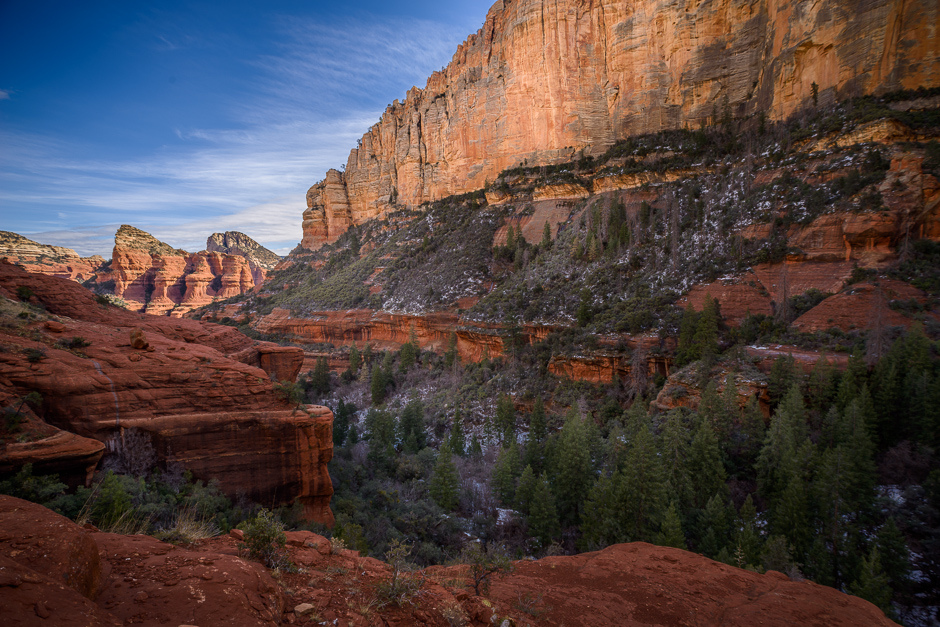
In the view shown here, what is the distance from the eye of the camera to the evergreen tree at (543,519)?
669 inches

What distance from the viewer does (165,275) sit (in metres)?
91.4

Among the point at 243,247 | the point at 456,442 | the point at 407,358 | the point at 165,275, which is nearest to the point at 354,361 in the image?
the point at 407,358

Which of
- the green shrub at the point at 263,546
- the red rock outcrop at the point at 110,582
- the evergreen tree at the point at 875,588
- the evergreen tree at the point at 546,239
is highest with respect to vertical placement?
the evergreen tree at the point at 546,239

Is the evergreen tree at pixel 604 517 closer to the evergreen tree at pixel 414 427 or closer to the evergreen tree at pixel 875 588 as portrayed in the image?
the evergreen tree at pixel 875 588

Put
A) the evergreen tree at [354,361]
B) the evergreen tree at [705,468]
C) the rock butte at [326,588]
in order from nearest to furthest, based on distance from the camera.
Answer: the rock butte at [326,588]
the evergreen tree at [705,468]
the evergreen tree at [354,361]

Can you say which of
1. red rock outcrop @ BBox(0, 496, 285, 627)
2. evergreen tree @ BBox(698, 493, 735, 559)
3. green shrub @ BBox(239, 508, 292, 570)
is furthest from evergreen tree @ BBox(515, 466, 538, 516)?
red rock outcrop @ BBox(0, 496, 285, 627)

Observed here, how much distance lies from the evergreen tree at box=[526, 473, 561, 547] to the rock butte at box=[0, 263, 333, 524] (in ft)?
28.2

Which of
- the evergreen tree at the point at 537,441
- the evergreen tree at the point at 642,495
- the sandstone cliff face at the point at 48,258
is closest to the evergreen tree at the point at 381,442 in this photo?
the evergreen tree at the point at 537,441

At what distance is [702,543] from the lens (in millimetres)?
13703

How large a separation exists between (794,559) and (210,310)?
85093mm

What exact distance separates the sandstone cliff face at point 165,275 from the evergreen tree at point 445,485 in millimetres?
80453

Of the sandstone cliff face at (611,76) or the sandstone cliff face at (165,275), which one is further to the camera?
the sandstone cliff face at (165,275)

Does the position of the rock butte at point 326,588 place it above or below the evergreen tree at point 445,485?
above

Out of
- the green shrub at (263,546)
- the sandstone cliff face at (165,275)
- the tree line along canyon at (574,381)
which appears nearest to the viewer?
the green shrub at (263,546)
